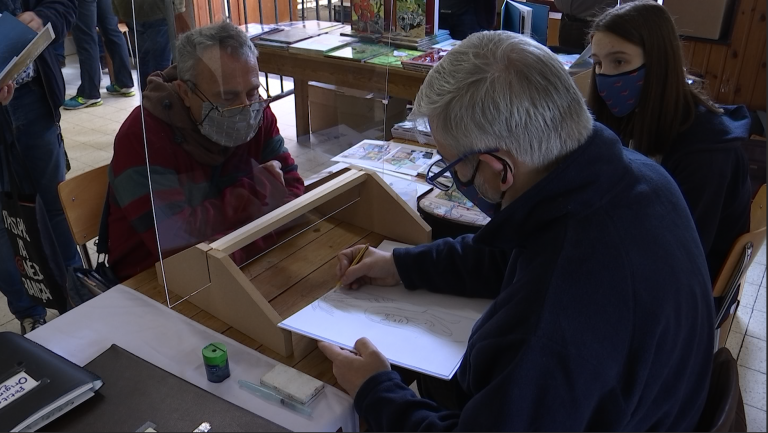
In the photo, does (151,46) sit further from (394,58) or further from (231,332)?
(394,58)

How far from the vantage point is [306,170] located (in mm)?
1464

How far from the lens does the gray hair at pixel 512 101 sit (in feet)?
2.73

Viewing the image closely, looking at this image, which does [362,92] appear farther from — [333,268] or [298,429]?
[298,429]

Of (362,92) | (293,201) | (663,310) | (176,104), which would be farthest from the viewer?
(362,92)

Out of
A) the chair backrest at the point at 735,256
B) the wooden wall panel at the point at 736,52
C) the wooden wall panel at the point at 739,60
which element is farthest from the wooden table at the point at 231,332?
the wooden wall panel at the point at 736,52

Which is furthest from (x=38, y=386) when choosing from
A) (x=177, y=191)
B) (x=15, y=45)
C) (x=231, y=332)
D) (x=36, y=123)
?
(x=36, y=123)

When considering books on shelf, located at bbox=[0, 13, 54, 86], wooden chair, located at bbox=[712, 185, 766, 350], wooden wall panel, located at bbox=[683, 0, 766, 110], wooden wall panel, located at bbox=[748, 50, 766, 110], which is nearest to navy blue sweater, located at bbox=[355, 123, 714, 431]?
wooden chair, located at bbox=[712, 185, 766, 350]

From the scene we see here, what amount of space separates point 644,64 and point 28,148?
1.90m

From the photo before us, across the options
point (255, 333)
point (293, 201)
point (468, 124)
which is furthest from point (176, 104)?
point (468, 124)

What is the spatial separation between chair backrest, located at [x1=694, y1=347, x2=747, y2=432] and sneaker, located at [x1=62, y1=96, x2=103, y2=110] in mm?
4930

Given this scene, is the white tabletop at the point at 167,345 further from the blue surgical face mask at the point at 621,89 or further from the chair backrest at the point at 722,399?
the blue surgical face mask at the point at 621,89

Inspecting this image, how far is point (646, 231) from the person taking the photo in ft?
2.75

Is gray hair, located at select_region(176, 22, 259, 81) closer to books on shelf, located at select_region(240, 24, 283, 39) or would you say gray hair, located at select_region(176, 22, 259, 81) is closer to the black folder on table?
books on shelf, located at select_region(240, 24, 283, 39)

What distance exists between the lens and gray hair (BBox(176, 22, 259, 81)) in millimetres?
1104
